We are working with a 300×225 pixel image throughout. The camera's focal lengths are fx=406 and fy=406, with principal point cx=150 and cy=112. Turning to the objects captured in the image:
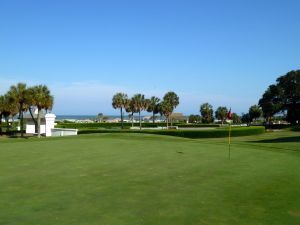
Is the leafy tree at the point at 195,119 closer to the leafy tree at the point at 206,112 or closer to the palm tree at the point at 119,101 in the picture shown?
the leafy tree at the point at 206,112

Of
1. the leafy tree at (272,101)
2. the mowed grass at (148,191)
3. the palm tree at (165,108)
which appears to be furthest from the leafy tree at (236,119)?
the mowed grass at (148,191)

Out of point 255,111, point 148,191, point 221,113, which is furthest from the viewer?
point 221,113

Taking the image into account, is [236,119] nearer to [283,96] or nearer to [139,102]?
[283,96]

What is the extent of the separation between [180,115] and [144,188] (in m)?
127

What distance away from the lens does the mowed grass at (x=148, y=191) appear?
764 centimetres

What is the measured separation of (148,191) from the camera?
9891mm

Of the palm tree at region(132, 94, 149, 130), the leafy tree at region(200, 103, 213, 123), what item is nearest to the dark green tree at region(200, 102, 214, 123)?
the leafy tree at region(200, 103, 213, 123)

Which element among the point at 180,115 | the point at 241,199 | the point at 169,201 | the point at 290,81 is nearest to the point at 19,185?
the point at 169,201

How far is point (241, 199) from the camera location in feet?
30.1

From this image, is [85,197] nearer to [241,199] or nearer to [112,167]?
[241,199]

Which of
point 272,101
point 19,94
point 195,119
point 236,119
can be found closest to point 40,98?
point 19,94

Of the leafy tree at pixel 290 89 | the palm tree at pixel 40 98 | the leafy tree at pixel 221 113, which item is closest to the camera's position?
the palm tree at pixel 40 98

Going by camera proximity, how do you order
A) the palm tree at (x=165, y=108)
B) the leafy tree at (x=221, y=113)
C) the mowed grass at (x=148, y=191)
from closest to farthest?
the mowed grass at (x=148, y=191)
the palm tree at (x=165, y=108)
the leafy tree at (x=221, y=113)

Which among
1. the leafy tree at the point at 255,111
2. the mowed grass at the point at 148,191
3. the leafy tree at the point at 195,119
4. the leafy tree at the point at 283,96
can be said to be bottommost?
the mowed grass at the point at 148,191
